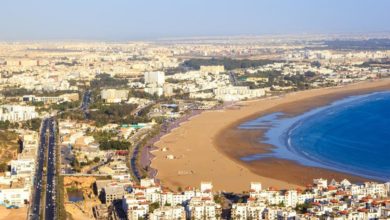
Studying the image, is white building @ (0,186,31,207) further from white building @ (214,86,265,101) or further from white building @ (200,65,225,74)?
white building @ (200,65,225,74)

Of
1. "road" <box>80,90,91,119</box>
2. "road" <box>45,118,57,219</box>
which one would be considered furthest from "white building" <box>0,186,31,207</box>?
"road" <box>80,90,91,119</box>

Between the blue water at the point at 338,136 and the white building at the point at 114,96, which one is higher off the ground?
the blue water at the point at 338,136

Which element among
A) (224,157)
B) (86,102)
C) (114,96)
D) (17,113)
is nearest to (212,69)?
(114,96)

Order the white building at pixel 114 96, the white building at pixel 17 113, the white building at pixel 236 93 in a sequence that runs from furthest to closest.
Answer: the white building at pixel 236 93 → the white building at pixel 114 96 → the white building at pixel 17 113

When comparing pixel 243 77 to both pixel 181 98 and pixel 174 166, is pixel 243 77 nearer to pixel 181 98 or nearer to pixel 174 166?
pixel 181 98

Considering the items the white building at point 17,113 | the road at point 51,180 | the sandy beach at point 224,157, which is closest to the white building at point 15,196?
the road at point 51,180

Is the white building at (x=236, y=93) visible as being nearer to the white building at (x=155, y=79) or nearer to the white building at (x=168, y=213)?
the white building at (x=155, y=79)

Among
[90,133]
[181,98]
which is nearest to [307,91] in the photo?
[181,98]
